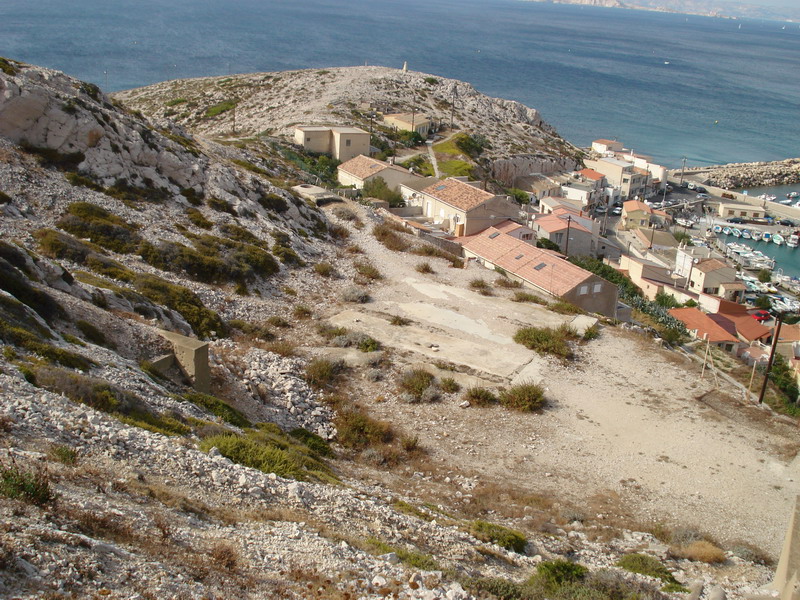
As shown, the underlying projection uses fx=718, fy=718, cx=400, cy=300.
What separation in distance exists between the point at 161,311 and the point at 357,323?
7799mm

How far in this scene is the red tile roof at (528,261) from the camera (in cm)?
3341

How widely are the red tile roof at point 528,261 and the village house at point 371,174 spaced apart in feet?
40.1

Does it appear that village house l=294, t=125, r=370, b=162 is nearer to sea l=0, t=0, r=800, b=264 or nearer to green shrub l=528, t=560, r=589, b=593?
green shrub l=528, t=560, r=589, b=593

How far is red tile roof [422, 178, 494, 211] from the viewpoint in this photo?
44.9m

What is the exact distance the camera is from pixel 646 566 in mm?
13766

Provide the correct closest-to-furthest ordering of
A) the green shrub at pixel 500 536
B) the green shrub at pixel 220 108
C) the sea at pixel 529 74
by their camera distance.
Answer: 1. the green shrub at pixel 500 536
2. the green shrub at pixel 220 108
3. the sea at pixel 529 74

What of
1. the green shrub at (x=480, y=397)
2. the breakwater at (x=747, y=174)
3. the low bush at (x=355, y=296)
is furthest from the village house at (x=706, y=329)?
the breakwater at (x=747, y=174)

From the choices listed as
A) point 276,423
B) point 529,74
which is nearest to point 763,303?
point 276,423

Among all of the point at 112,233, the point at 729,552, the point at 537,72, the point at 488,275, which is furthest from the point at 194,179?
the point at 537,72

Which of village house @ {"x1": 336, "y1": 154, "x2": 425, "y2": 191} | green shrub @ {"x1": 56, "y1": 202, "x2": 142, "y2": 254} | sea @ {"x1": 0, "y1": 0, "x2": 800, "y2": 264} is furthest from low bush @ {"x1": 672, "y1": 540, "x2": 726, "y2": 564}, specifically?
sea @ {"x1": 0, "y1": 0, "x2": 800, "y2": 264}

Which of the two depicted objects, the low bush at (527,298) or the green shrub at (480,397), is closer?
the green shrub at (480,397)

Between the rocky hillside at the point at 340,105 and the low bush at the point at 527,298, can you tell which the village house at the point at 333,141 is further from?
the low bush at the point at 527,298

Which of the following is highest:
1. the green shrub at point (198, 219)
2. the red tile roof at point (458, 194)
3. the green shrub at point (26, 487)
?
the green shrub at point (26, 487)

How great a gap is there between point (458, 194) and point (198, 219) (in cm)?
2024
